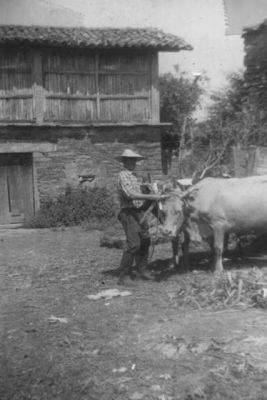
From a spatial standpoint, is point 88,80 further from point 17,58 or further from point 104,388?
point 104,388

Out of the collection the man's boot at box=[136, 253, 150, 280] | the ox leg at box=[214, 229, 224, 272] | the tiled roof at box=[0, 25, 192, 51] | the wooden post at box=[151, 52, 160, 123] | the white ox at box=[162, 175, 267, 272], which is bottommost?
the man's boot at box=[136, 253, 150, 280]

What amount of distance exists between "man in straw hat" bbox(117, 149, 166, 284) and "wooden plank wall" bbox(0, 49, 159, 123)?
351 inches

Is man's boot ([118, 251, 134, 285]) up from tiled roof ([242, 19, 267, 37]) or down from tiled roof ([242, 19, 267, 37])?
down

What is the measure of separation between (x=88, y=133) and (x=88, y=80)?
1.53m

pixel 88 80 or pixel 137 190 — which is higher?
pixel 88 80

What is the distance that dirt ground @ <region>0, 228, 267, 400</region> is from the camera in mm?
4188

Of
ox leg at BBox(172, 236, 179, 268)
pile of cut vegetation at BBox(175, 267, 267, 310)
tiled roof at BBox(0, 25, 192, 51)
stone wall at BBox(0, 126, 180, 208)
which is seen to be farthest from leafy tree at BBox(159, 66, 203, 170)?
pile of cut vegetation at BBox(175, 267, 267, 310)

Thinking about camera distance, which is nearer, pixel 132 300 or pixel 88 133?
pixel 132 300

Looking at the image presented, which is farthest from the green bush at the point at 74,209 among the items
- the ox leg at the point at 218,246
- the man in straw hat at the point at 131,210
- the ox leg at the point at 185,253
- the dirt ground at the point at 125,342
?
the ox leg at the point at 218,246

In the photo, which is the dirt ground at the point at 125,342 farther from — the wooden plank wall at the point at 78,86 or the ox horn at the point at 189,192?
the wooden plank wall at the point at 78,86

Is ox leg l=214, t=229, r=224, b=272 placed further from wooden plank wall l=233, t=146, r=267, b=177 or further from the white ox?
wooden plank wall l=233, t=146, r=267, b=177

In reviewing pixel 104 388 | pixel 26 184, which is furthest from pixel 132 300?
pixel 26 184

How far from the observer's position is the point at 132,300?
22.1 ft

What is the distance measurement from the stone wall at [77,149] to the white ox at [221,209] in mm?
8222
